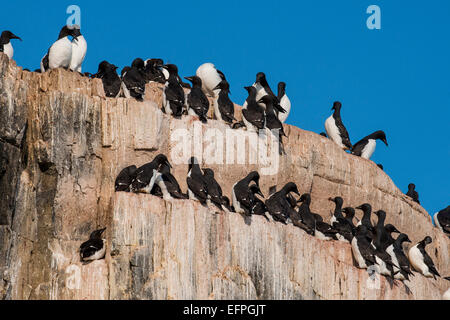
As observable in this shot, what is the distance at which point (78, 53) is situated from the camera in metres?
29.3

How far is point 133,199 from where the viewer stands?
2539 cm

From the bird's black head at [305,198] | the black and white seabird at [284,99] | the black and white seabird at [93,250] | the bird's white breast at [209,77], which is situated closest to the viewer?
the black and white seabird at [93,250]

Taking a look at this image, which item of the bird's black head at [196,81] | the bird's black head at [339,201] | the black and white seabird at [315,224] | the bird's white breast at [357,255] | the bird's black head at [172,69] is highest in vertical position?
the bird's black head at [172,69]

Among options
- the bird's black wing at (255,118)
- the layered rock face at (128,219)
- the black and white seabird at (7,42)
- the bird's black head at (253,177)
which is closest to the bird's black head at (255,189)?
the bird's black head at (253,177)

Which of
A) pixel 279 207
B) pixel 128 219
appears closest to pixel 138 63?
pixel 279 207

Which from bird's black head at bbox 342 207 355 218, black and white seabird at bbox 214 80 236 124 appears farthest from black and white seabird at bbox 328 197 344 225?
black and white seabird at bbox 214 80 236 124

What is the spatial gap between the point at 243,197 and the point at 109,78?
3.95 metres

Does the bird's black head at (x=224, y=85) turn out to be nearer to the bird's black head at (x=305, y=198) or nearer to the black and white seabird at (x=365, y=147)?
the bird's black head at (x=305, y=198)

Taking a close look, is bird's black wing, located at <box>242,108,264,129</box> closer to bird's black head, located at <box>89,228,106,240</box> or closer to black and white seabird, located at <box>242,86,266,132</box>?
black and white seabird, located at <box>242,86,266,132</box>

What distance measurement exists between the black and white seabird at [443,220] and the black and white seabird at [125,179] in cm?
1022

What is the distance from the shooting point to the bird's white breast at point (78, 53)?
2920 cm

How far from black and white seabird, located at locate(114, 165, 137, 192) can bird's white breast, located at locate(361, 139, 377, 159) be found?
7747 millimetres

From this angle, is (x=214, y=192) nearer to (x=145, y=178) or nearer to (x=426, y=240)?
(x=145, y=178)
